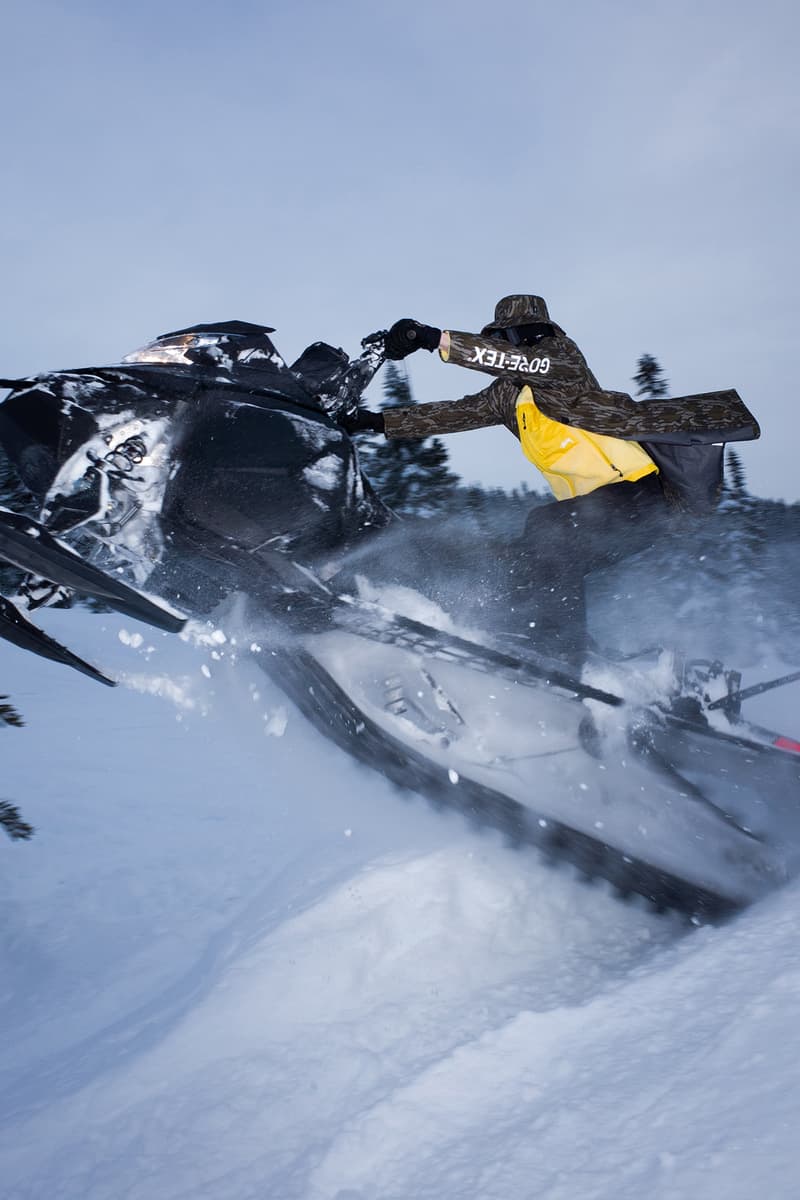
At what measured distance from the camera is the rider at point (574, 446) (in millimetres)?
2549

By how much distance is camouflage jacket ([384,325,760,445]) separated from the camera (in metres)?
2.52

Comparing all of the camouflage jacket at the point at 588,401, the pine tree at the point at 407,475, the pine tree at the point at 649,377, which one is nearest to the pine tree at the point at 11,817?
the camouflage jacket at the point at 588,401

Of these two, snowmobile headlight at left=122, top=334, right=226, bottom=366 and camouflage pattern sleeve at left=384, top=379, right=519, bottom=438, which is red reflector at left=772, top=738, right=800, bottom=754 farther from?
snowmobile headlight at left=122, top=334, right=226, bottom=366

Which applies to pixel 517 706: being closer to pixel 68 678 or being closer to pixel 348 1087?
pixel 348 1087

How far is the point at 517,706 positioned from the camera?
2955mm

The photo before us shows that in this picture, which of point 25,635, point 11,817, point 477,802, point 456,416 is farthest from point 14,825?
point 456,416

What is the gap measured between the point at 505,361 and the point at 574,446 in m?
0.38

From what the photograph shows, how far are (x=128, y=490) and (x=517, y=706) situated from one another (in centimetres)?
155

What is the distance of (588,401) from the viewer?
265 cm

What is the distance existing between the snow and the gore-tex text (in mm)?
1254

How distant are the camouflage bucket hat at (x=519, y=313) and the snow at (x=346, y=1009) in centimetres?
141

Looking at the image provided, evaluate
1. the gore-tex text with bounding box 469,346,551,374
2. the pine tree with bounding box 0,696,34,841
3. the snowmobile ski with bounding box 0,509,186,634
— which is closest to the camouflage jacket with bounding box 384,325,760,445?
the gore-tex text with bounding box 469,346,551,374

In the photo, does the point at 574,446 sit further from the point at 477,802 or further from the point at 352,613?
the point at 477,802

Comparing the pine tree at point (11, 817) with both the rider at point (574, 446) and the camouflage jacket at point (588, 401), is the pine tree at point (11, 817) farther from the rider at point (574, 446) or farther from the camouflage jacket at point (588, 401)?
the camouflage jacket at point (588, 401)
